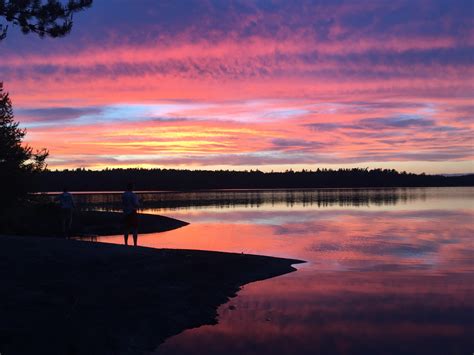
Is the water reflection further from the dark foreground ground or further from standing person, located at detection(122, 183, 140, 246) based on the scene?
the dark foreground ground

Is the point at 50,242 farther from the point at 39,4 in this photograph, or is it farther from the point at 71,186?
the point at 71,186

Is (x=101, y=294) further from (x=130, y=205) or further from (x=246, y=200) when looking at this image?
(x=246, y=200)

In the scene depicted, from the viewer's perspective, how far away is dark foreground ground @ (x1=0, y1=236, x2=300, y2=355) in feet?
35.6

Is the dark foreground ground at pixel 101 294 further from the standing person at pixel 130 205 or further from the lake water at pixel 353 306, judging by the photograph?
the standing person at pixel 130 205

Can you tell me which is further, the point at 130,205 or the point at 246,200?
the point at 246,200

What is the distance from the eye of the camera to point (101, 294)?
13812 millimetres

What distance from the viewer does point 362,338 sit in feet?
42.8

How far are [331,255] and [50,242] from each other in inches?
595

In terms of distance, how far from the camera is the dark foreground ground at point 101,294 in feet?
35.6

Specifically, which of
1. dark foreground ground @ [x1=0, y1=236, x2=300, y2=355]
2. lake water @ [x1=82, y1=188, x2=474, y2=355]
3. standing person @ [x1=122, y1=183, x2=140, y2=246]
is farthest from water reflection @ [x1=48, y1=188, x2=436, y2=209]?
dark foreground ground @ [x1=0, y1=236, x2=300, y2=355]

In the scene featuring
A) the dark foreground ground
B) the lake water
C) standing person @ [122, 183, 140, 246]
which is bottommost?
the lake water

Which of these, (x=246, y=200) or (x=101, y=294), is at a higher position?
(x=246, y=200)

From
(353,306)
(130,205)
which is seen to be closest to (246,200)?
(130,205)

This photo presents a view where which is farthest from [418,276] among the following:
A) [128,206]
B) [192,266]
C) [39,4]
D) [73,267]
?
[39,4]
